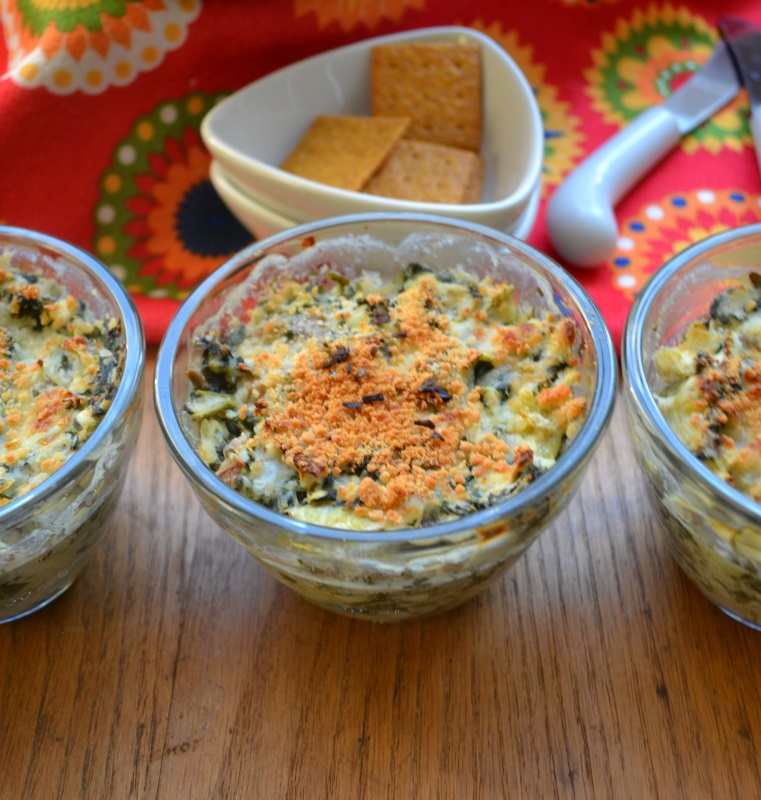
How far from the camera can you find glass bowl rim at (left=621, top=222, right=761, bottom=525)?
123cm

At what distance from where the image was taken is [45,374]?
160 cm

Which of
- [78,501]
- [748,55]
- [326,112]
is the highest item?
[748,55]

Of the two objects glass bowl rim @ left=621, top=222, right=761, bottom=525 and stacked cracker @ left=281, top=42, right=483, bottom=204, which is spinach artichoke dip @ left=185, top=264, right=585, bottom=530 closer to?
glass bowl rim @ left=621, top=222, right=761, bottom=525

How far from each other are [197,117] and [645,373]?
1593 millimetres

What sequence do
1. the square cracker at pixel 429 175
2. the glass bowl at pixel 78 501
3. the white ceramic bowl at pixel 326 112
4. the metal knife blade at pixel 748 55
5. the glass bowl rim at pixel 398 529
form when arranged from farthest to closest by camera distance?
the metal knife blade at pixel 748 55 → the square cracker at pixel 429 175 → the white ceramic bowl at pixel 326 112 → the glass bowl at pixel 78 501 → the glass bowl rim at pixel 398 529

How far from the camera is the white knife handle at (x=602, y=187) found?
2.05 meters

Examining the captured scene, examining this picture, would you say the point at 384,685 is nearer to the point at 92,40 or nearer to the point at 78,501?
the point at 78,501

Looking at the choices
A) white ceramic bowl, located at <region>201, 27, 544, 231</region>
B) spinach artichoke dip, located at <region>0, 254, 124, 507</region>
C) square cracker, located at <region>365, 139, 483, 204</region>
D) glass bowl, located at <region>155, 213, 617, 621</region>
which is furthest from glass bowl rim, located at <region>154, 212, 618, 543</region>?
square cracker, located at <region>365, 139, 483, 204</region>

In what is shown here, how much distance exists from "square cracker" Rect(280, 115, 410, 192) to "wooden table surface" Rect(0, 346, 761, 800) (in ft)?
3.49

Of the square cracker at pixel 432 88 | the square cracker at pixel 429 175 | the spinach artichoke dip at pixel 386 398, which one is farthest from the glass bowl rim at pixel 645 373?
the square cracker at pixel 432 88

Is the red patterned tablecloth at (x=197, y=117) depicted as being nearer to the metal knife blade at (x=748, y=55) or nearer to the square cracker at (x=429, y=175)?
the metal knife blade at (x=748, y=55)

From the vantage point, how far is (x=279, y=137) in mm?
2395

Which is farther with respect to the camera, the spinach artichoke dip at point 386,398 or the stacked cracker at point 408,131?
the stacked cracker at point 408,131

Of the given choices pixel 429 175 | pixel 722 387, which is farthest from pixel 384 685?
pixel 429 175
